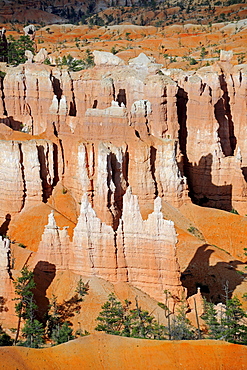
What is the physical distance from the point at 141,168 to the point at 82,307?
52.9 ft

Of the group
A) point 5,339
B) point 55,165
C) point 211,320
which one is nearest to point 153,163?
point 55,165

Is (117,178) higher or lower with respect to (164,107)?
lower

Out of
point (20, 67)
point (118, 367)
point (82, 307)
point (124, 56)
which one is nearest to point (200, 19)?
point (124, 56)

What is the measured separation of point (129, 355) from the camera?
3331 centimetres

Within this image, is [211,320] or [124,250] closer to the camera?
[211,320]

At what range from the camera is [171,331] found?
38594 mm

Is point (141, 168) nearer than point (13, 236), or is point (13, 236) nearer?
point (13, 236)

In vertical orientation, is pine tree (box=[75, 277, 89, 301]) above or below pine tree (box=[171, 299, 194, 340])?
above

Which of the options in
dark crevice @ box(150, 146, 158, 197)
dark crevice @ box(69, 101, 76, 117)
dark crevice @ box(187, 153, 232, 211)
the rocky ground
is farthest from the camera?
dark crevice @ box(69, 101, 76, 117)

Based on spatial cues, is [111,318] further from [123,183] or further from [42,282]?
[123,183]

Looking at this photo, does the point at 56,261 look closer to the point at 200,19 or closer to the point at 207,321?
the point at 207,321

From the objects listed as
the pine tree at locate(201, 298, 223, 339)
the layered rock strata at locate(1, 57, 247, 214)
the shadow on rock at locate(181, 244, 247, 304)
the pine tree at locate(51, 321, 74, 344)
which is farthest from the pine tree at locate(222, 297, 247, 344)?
the layered rock strata at locate(1, 57, 247, 214)

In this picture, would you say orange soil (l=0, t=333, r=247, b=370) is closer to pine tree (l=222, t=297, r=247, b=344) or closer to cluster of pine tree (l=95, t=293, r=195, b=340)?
pine tree (l=222, t=297, r=247, b=344)

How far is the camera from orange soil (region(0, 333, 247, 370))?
3225 cm
